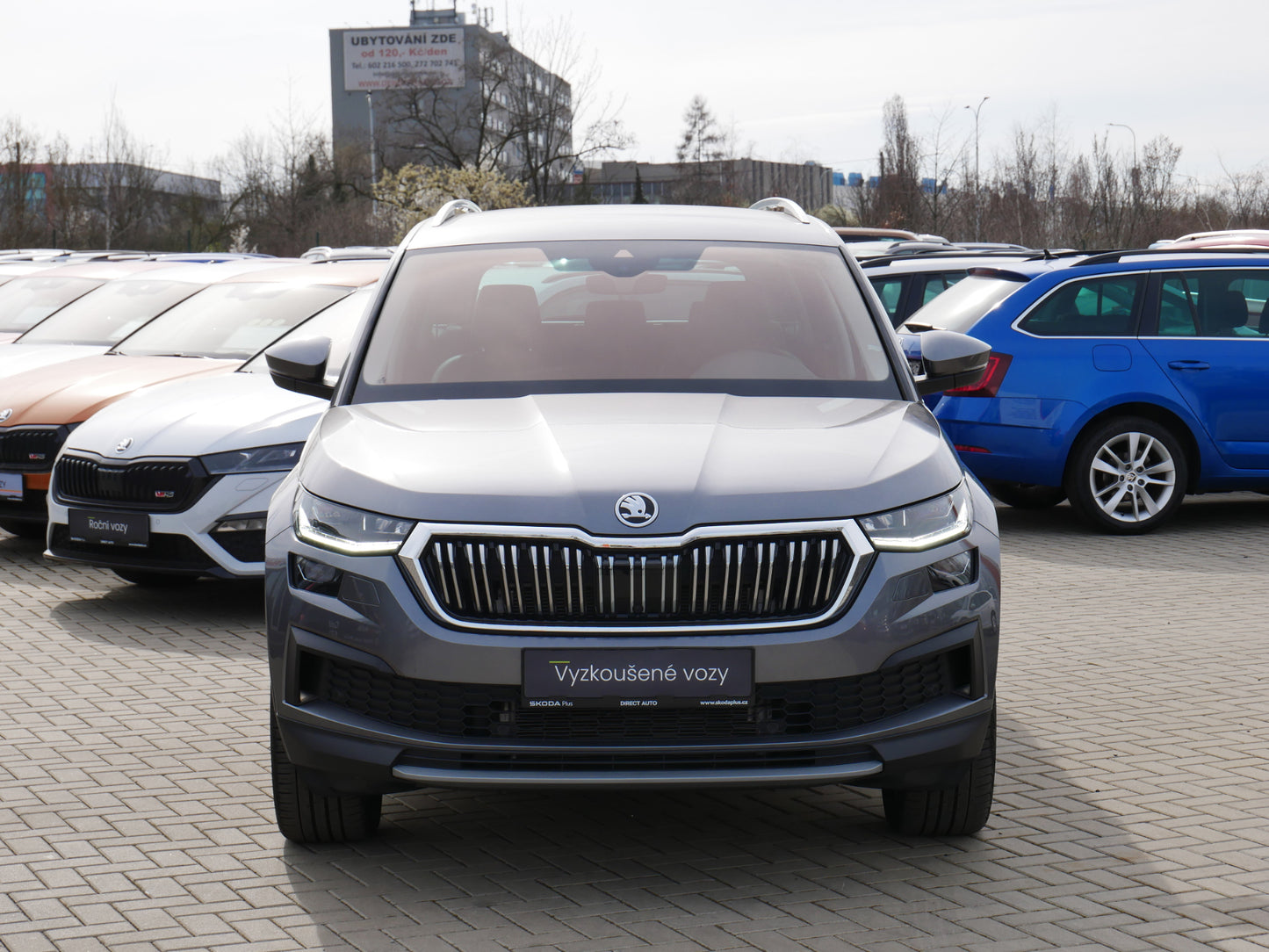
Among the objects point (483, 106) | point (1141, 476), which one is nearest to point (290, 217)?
point (483, 106)

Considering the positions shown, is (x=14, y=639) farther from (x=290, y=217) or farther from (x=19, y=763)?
(x=290, y=217)

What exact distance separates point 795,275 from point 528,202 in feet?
174

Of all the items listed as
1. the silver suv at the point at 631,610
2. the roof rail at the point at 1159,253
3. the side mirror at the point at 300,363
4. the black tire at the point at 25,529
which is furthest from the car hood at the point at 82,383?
the roof rail at the point at 1159,253

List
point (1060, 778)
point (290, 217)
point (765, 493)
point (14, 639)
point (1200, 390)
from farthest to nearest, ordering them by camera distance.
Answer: point (290, 217) < point (1200, 390) < point (14, 639) < point (1060, 778) < point (765, 493)

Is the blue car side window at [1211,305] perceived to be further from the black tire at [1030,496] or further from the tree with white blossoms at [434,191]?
the tree with white blossoms at [434,191]

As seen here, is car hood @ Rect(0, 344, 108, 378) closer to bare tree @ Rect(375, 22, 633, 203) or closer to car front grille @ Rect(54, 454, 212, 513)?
car front grille @ Rect(54, 454, 212, 513)

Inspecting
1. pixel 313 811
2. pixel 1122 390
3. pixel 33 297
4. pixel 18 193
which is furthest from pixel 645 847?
pixel 18 193

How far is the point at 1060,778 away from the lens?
16.5 feet

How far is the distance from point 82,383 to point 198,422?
Answer: 212cm

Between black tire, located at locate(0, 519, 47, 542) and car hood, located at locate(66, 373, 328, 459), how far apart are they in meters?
2.16

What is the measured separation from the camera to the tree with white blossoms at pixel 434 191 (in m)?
Answer: 58.3

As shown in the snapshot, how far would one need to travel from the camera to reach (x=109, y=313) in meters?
12.1

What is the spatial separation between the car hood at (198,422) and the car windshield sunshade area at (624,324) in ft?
8.50

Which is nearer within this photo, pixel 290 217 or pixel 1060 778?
pixel 1060 778
